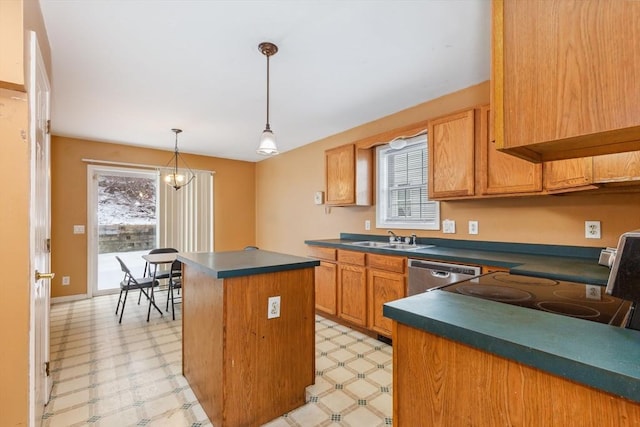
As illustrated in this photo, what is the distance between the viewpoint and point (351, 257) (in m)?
3.13

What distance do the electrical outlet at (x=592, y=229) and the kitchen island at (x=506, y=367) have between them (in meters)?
1.80

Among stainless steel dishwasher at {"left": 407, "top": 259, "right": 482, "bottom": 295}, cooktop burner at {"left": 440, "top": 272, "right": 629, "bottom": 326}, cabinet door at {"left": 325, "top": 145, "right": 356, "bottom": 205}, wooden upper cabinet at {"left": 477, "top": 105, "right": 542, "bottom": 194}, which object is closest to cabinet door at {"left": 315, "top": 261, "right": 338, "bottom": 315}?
cabinet door at {"left": 325, "top": 145, "right": 356, "bottom": 205}

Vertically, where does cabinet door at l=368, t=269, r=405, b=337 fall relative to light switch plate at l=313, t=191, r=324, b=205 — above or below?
below

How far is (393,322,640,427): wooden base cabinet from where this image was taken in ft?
1.94

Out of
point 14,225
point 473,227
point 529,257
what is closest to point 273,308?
point 14,225

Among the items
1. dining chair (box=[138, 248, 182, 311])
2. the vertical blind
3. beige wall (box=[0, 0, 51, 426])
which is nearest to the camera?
beige wall (box=[0, 0, 51, 426])

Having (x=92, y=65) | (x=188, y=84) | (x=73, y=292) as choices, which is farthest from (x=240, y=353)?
(x=73, y=292)

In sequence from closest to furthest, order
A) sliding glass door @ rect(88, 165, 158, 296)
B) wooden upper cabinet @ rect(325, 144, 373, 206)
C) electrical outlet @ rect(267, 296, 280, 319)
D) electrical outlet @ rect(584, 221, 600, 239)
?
electrical outlet @ rect(267, 296, 280, 319), electrical outlet @ rect(584, 221, 600, 239), wooden upper cabinet @ rect(325, 144, 373, 206), sliding glass door @ rect(88, 165, 158, 296)

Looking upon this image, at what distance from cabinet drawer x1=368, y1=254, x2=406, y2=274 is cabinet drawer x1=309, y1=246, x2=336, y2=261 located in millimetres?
552

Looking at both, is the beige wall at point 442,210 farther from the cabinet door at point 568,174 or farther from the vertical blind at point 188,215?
the vertical blind at point 188,215

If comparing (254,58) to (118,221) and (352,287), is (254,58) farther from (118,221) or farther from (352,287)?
(118,221)

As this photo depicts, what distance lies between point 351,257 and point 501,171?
61.6 inches

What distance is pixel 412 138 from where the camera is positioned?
3244 mm

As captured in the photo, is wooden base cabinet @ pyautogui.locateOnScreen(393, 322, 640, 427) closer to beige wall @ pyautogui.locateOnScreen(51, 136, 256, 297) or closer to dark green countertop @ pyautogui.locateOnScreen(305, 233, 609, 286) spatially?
dark green countertop @ pyautogui.locateOnScreen(305, 233, 609, 286)
